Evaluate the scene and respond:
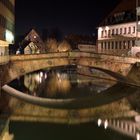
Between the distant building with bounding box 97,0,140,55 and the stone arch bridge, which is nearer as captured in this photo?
the stone arch bridge

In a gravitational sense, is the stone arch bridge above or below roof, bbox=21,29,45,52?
below

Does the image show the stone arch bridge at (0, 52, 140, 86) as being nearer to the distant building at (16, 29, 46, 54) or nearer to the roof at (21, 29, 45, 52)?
the distant building at (16, 29, 46, 54)

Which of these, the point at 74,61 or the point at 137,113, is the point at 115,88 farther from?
the point at 137,113

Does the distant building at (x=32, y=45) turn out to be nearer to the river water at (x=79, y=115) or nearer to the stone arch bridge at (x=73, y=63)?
the stone arch bridge at (x=73, y=63)

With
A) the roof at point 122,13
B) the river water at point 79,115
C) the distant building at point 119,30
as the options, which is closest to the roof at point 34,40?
the distant building at point 119,30

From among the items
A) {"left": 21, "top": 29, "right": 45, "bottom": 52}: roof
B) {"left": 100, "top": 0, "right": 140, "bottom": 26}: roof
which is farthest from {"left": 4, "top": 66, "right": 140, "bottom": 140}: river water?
{"left": 21, "top": 29, "right": 45, "bottom": 52}: roof

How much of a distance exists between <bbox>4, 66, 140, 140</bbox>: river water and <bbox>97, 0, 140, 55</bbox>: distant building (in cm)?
1483

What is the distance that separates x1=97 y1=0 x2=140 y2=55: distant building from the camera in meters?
54.6

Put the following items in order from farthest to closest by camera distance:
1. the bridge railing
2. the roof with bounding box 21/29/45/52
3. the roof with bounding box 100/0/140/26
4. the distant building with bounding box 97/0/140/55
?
the roof with bounding box 21/29/45/52, the roof with bounding box 100/0/140/26, the distant building with bounding box 97/0/140/55, the bridge railing

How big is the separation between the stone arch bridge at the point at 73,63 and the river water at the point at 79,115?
1.48 m

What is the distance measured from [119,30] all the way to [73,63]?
2120 centimetres

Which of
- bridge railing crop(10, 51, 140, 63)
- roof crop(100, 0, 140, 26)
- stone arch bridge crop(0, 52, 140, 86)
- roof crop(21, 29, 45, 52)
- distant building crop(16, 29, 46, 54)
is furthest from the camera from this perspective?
roof crop(21, 29, 45, 52)

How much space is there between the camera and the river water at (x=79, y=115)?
2264cm

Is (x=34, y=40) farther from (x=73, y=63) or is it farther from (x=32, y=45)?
(x=73, y=63)
